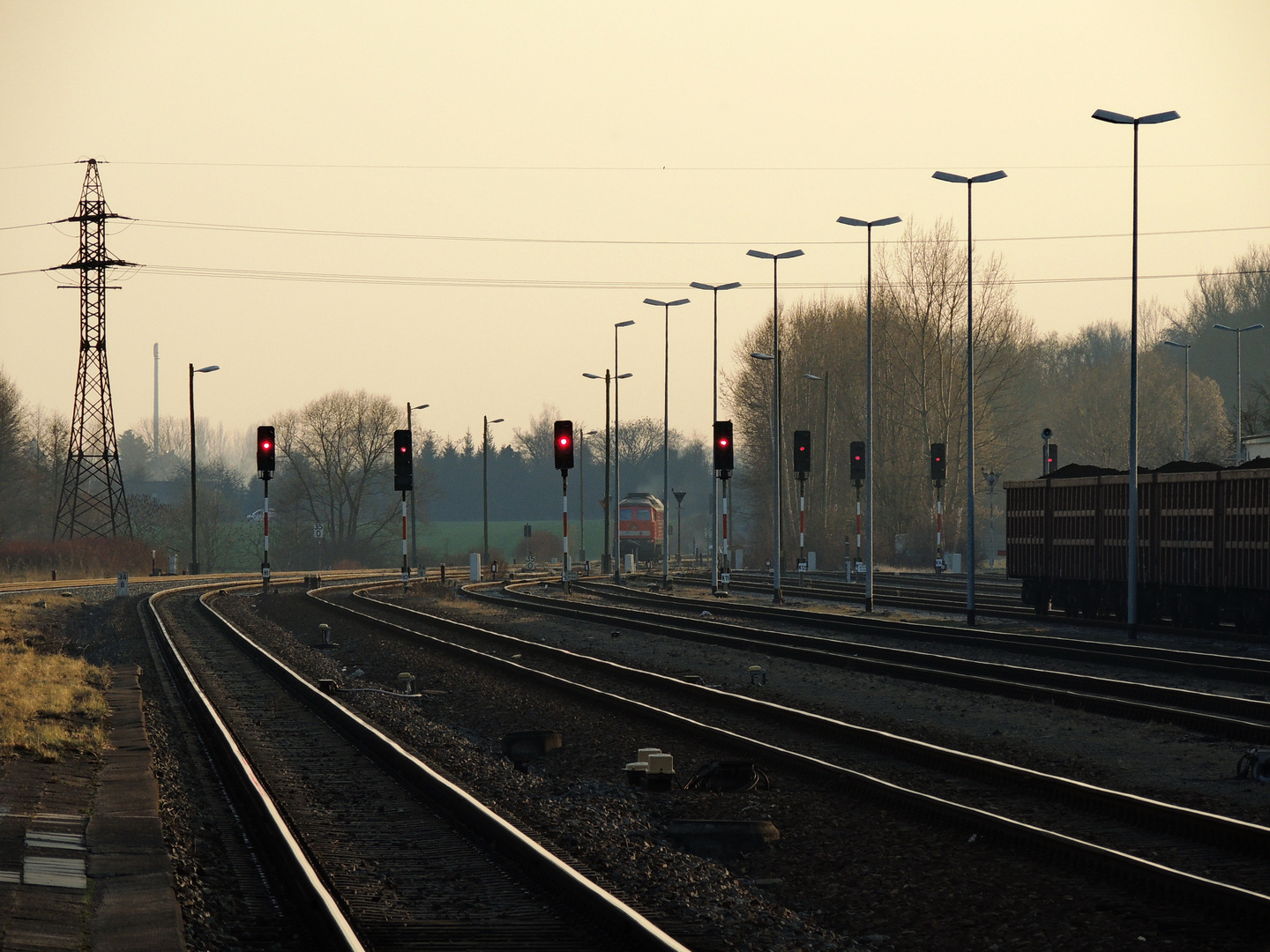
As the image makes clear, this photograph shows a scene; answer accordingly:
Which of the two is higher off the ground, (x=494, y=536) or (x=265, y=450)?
(x=265, y=450)

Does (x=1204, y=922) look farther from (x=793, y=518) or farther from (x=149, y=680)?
(x=793, y=518)

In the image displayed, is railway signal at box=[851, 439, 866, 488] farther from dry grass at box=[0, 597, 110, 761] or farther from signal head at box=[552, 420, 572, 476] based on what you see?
dry grass at box=[0, 597, 110, 761]

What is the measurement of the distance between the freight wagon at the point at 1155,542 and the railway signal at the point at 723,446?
8.58 metres

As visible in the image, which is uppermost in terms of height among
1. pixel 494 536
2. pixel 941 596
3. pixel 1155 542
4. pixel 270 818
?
pixel 1155 542

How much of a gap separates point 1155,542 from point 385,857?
2306 centimetres

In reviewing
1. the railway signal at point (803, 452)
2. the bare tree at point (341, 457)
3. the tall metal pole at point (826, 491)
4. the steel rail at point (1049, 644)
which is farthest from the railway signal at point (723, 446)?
the bare tree at point (341, 457)

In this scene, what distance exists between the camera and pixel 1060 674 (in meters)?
18.1

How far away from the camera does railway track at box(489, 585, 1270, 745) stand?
15.2m

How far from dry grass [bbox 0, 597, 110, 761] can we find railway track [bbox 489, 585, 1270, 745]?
1093 cm

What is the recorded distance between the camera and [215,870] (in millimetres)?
8812

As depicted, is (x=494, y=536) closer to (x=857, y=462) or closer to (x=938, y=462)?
(x=938, y=462)

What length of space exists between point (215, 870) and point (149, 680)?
1221 centimetres

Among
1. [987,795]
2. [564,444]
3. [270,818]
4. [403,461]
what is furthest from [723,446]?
[270,818]

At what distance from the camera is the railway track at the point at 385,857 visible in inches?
285
